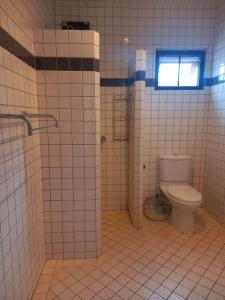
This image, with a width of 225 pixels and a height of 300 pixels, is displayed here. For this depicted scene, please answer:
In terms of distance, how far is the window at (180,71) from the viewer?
8.87 feet

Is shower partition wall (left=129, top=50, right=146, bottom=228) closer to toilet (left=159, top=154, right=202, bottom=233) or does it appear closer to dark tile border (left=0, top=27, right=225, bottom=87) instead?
dark tile border (left=0, top=27, right=225, bottom=87)

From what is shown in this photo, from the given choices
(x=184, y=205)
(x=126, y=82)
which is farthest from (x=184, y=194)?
(x=126, y=82)

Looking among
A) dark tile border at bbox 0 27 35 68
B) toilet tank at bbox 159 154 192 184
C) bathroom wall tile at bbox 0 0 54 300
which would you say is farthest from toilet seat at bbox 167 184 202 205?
dark tile border at bbox 0 27 35 68

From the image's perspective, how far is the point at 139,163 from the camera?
233 cm

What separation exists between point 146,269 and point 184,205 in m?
0.77

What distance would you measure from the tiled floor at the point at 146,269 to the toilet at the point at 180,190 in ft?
0.48

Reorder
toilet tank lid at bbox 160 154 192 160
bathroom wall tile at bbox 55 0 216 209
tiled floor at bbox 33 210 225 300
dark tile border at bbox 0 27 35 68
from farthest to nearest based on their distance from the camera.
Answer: toilet tank lid at bbox 160 154 192 160
bathroom wall tile at bbox 55 0 216 209
tiled floor at bbox 33 210 225 300
dark tile border at bbox 0 27 35 68

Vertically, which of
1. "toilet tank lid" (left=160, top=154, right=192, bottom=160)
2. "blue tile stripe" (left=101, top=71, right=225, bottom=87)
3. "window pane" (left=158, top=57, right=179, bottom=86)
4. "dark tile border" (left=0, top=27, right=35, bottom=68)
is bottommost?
"toilet tank lid" (left=160, top=154, right=192, bottom=160)

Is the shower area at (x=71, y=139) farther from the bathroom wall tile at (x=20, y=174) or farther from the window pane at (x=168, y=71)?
the window pane at (x=168, y=71)

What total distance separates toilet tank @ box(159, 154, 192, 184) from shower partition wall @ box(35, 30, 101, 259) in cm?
113

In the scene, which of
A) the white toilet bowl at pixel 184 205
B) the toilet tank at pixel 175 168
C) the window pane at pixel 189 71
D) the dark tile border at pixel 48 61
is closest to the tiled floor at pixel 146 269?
the white toilet bowl at pixel 184 205

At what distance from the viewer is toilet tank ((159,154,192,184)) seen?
268 centimetres

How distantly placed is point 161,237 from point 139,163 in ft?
2.74

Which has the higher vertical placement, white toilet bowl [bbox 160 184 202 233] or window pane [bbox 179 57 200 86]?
window pane [bbox 179 57 200 86]
